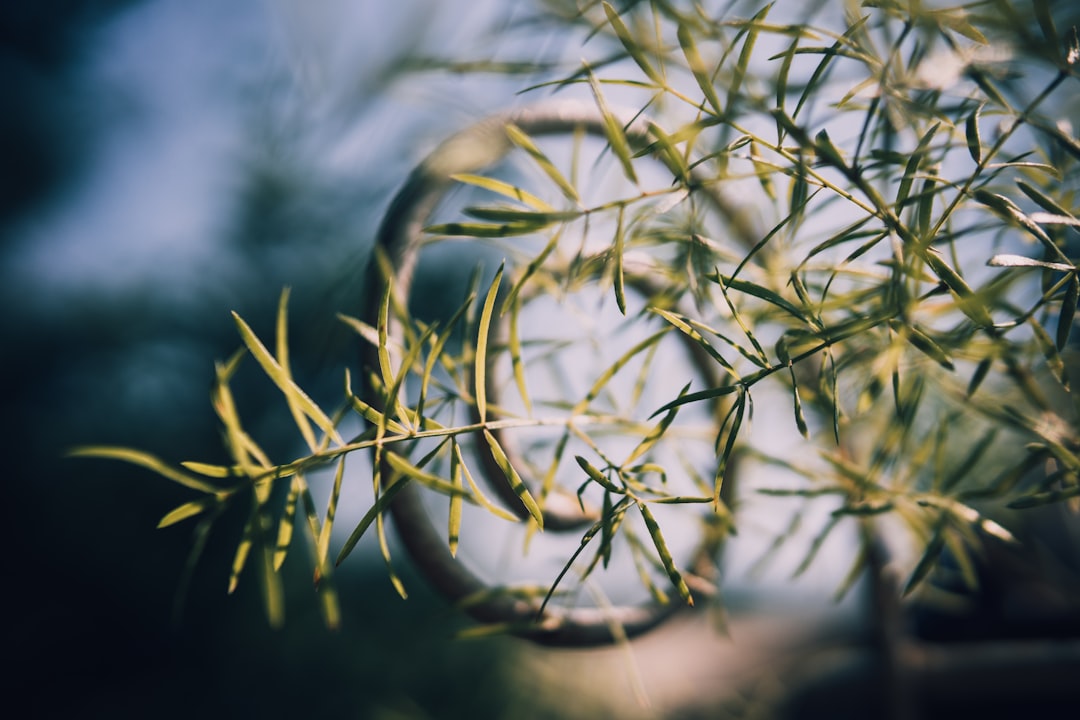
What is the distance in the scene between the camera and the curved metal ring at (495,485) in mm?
168

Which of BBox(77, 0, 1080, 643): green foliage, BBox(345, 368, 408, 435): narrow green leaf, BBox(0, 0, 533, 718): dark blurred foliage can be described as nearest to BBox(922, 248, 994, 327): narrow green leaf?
BBox(77, 0, 1080, 643): green foliage

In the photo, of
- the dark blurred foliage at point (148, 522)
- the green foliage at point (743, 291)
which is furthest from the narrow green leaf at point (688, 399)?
the dark blurred foliage at point (148, 522)

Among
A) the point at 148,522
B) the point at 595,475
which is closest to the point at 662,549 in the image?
the point at 595,475

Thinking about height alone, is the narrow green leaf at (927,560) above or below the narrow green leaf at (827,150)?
below

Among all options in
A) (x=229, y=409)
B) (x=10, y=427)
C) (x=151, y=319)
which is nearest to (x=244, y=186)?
(x=151, y=319)

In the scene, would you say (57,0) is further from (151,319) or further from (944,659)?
(944,659)

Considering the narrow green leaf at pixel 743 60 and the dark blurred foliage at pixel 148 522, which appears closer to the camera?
the narrow green leaf at pixel 743 60

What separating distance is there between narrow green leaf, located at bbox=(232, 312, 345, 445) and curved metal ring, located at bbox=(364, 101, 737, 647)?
0.03 meters

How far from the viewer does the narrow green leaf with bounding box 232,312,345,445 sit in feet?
0.39

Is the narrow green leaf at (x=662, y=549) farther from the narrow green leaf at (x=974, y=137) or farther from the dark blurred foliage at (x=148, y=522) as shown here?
the dark blurred foliage at (x=148, y=522)

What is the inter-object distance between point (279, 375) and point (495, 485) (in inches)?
2.8

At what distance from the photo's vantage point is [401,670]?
56 cm

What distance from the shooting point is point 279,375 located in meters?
0.12

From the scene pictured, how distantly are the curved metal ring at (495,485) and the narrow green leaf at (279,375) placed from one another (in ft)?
0.08
